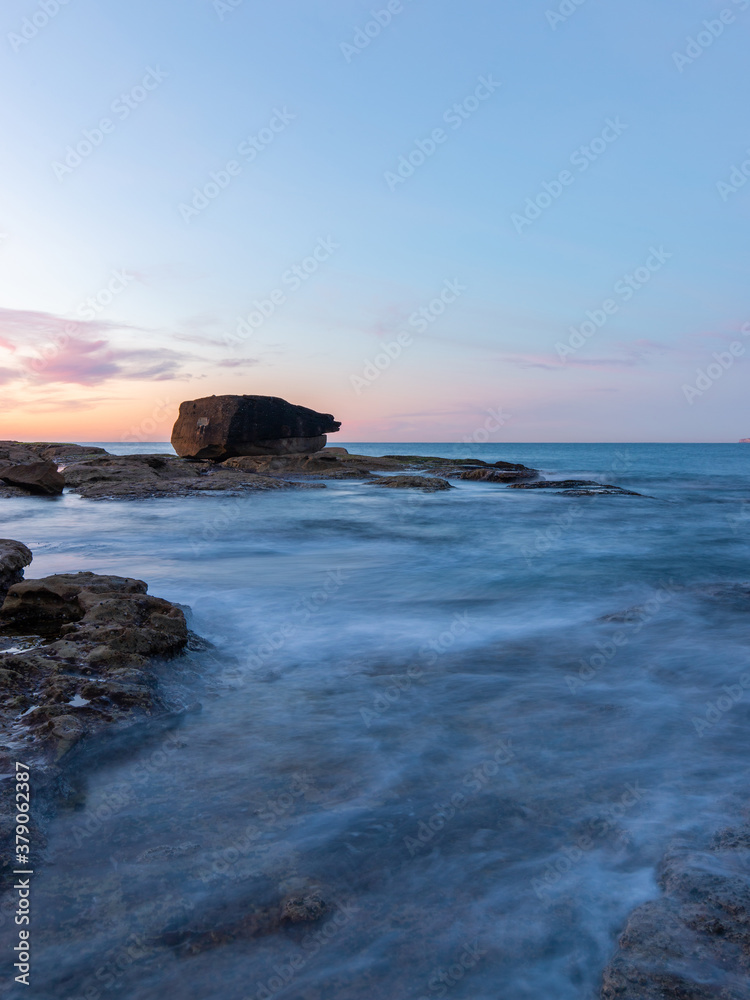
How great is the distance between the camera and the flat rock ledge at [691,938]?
223 centimetres

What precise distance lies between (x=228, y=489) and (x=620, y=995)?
26.4 metres

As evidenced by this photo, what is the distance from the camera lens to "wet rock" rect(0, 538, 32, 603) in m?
7.19

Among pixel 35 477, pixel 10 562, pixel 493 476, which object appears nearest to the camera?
pixel 10 562

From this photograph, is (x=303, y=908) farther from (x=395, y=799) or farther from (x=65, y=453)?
(x=65, y=453)

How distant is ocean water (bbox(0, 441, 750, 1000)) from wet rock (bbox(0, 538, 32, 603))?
193 cm

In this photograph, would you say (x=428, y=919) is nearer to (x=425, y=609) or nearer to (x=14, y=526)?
(x=425, y=609)

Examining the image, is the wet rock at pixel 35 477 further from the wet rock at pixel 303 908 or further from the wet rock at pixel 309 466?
the wet rock at pixel 303 908

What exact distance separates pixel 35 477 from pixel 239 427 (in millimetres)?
19625

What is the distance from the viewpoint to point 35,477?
75.3 feet

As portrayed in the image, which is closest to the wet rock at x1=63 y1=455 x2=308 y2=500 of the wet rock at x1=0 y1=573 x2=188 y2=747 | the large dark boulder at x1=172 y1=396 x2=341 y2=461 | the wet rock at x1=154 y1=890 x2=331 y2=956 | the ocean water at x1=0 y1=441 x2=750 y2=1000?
the large dark boulder at x1=172 y1=396 x2=341 y2=461

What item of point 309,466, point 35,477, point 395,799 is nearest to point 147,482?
point 35,477

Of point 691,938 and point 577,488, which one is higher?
point 577,488

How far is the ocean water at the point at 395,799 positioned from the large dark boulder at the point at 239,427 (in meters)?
34.3

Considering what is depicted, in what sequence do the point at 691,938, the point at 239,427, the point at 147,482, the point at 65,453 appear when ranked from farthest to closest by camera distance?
1. the point at 65,453
2. the point at 239,427
3. the point at 147,482
4. the point at 691,938
